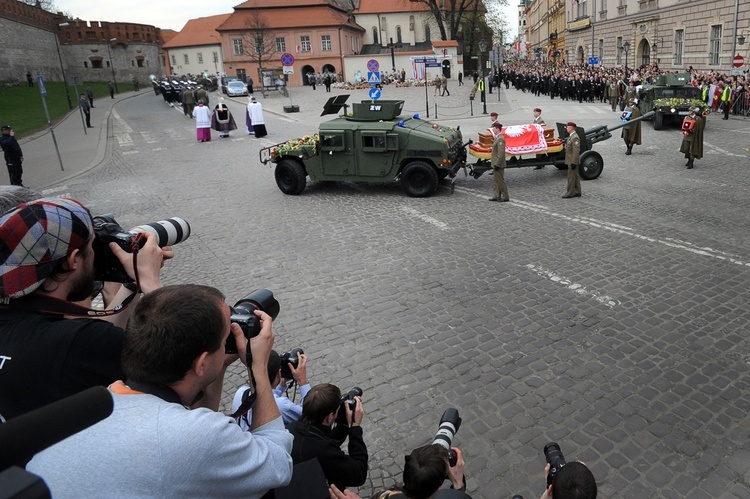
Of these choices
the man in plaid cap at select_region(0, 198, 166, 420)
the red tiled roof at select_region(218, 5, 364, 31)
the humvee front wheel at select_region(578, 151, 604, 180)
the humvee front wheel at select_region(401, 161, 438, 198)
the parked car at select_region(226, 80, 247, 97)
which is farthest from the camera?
the red tiled roof at select_region(218, 5, 364, 31)

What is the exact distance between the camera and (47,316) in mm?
2100

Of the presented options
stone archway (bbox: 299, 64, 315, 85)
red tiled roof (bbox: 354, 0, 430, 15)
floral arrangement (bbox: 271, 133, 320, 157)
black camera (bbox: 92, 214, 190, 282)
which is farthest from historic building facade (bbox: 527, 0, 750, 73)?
black camera (bbox: 92, 214, 190, 282)

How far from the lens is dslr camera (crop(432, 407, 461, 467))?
9.86ft

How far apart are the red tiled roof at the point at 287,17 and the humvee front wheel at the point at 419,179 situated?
60.3m

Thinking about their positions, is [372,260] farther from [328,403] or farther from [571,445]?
[328,403]

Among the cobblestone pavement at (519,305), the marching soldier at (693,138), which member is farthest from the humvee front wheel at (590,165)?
the marching soldier at (693,138)

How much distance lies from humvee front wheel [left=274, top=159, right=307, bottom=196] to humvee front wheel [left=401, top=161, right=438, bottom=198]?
2.43 meters

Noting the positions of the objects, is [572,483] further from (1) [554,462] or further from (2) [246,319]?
(2) [246,319]

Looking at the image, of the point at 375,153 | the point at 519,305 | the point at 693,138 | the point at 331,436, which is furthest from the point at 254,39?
the point at 331,436

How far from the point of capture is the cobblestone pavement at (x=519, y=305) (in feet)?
14.6

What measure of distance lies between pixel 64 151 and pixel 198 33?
6749 cm

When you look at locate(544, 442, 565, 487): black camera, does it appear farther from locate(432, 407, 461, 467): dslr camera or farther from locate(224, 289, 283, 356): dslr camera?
locate(224, 289, 283, 356): dslr camera

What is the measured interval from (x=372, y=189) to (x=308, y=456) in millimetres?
11029

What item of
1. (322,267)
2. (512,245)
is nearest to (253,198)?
(322,267)
